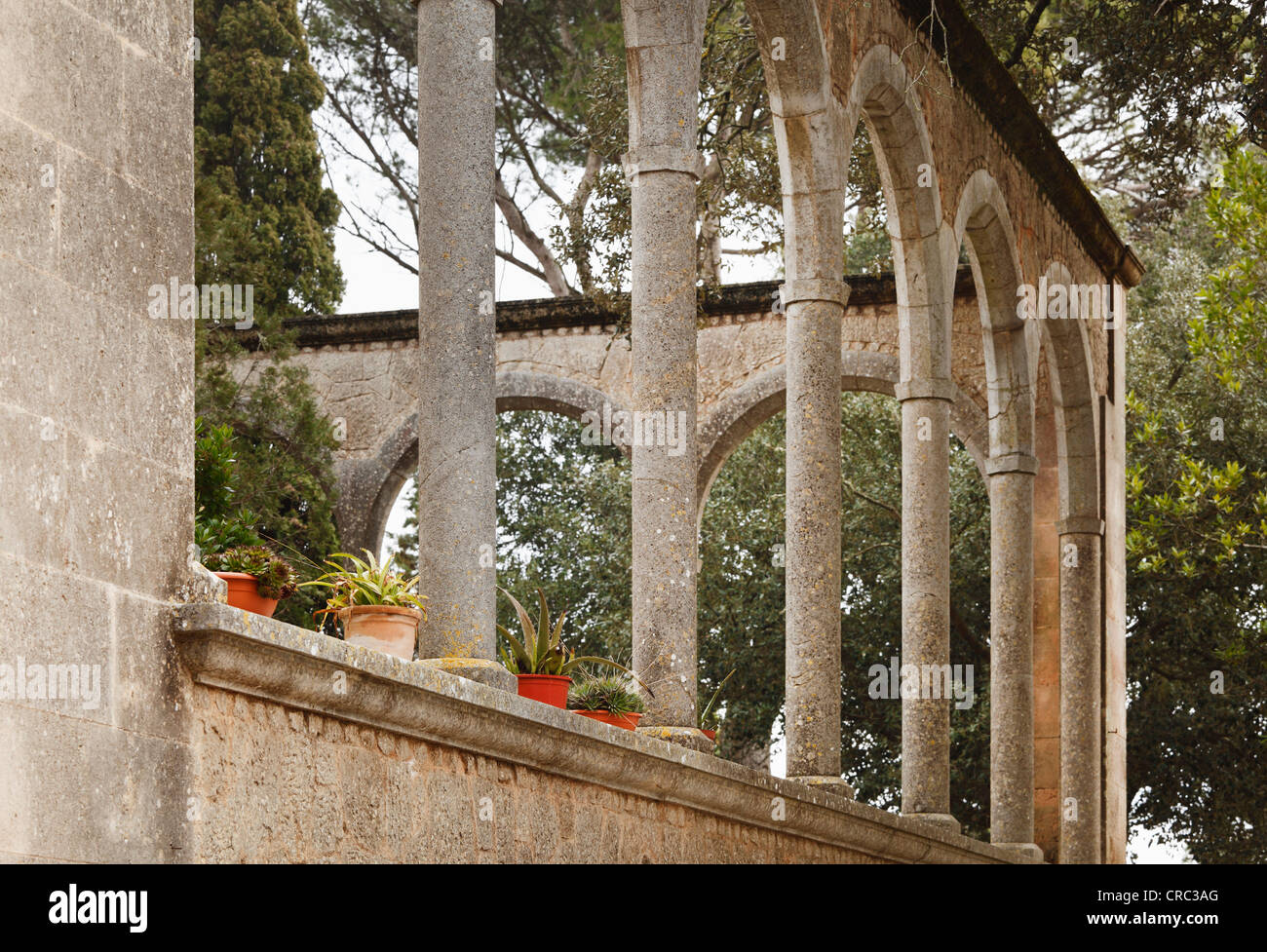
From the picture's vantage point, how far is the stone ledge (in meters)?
3.90

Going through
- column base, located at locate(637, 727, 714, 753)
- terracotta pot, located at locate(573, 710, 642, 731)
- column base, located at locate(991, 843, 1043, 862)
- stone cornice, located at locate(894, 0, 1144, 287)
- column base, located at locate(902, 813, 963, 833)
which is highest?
stone cornice, located at locate(894, 0, 1144, 287)

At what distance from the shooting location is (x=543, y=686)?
6047 millimetres

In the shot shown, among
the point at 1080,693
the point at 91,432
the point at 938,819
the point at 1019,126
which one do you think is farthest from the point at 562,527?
the point at 91,432

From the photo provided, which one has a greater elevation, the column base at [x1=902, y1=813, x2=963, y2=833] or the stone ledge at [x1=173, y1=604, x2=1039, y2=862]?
the stone ledge at [x1=173, y1=604, x2=1039, y2=862]

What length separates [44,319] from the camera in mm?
3582

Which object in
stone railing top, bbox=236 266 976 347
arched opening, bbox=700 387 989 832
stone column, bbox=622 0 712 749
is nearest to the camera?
stone column, bbox=622 0 712 749

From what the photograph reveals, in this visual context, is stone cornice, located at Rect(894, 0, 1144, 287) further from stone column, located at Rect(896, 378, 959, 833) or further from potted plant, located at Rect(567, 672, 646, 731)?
potted plant, located at Rect(567, 672, 646, 731)

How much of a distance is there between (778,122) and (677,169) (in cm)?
182

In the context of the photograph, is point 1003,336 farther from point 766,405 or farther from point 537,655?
point 537,655

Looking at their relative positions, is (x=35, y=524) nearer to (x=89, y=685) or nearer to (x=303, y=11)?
(x=89, y=685)

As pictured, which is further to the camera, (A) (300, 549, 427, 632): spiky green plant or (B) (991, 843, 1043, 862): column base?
(B) (991, 843, 1043, 862): column base

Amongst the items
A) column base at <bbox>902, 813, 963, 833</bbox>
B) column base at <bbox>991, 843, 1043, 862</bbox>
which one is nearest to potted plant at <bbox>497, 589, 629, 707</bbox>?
column base at <bbox>902, 813, 963, 833</bbox>

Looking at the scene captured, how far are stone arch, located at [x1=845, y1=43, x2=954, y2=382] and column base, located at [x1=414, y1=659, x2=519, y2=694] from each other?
5.01m

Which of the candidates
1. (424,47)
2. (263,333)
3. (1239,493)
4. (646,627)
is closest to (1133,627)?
(1239,493)
